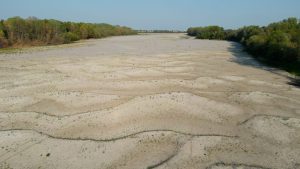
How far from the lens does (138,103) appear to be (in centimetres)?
986

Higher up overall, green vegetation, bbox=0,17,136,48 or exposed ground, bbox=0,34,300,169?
green vegetation, bbox=0,17,136,48

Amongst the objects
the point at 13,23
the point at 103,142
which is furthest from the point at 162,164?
the point at 13,23

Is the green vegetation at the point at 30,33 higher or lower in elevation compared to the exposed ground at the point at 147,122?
higher

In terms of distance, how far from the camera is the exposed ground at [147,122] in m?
6.23

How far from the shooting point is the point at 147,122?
27.1 feet

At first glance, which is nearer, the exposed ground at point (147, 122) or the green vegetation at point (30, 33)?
the exposed ground at point (147, 122)

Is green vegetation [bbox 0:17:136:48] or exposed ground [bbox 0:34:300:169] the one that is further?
green vegetation [bbox 0:17:136:48]

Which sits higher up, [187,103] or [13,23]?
[13,23]

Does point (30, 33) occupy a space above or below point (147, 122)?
above

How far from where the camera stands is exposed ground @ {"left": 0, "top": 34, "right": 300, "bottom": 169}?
623 cm

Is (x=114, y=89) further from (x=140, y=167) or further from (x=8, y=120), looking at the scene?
(x=140, y=167)

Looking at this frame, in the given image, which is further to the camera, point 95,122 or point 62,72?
point 62,72

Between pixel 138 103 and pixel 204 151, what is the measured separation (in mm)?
3838

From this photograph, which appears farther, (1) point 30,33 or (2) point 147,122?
A: (1) point 30,33
